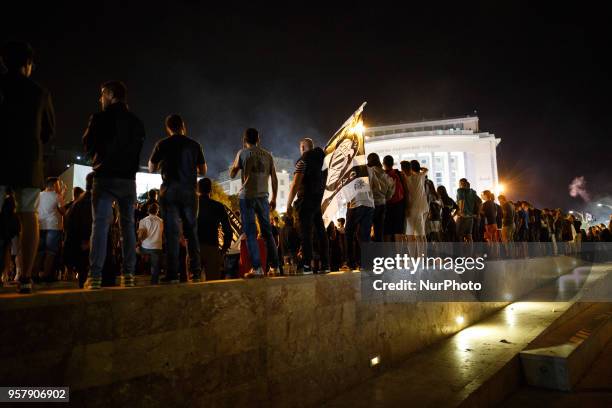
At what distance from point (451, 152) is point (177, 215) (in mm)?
63794

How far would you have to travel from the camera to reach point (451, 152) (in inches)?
2469

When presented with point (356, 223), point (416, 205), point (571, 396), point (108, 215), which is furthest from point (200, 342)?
point (571, 396)

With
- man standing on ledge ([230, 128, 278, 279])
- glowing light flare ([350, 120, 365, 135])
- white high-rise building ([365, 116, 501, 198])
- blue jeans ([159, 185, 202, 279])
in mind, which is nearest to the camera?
blue jeans ([159, 185, 202, 279])

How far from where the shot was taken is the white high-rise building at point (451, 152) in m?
62.3

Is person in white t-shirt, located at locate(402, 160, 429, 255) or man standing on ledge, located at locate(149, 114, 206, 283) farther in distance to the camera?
person in white t-shirt, located at locate(402, 160, 429, 255)

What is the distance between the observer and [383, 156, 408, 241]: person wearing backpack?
7691 mm

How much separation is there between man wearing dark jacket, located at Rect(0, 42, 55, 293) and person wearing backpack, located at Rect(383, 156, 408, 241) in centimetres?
587

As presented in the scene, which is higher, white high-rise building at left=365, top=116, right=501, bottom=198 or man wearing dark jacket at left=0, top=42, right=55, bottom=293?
white high-rise building at left=365, top=116, right=501, bottom=198

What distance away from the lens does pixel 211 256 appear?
639cm

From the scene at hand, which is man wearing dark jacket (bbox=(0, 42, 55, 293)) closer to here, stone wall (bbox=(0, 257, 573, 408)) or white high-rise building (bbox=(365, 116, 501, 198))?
stone wall (bbox=(0, 257, 573, 408))

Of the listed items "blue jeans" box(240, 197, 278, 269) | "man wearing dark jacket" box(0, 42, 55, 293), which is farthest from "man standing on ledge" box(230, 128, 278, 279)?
→ "man wearing dark jacket" box(0, 42, 55, 293)

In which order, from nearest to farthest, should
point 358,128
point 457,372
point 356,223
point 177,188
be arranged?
point 177,188 < point 457,372 < point 356,223 < point 358,128

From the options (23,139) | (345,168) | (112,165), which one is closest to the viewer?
(23,139)

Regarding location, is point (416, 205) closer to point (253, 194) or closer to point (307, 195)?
point (307, 195)
